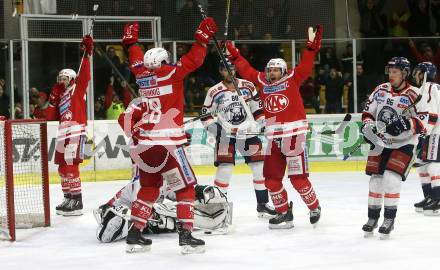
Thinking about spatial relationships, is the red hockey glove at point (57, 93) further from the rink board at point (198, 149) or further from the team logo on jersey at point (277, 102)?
the rink board at point (198, 149)

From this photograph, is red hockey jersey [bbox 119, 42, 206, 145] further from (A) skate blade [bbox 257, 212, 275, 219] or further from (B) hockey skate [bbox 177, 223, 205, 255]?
(A) skate blade [bbox 257, 212, 275, 219]

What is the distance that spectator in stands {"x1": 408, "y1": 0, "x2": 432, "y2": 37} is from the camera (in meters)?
13.8

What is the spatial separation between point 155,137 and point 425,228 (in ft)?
7.27

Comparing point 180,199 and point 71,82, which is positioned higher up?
point 71,82

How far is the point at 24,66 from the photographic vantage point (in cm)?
1096

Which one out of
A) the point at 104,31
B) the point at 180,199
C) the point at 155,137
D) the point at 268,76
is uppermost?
the point at 104,31

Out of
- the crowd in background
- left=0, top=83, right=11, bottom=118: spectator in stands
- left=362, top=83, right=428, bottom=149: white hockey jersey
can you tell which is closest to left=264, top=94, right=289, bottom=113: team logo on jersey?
left=362, top=83, right=428, bottom=149: white hockey jersey

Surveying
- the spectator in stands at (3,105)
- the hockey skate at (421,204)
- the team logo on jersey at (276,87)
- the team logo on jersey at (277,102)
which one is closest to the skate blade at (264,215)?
the team logo on jersey at (277,102)

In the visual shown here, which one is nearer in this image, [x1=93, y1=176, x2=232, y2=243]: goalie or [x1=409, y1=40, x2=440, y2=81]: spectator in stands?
[x1=93, y1=176, x2=232, y2=243]: goalie

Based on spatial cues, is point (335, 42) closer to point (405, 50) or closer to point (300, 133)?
point (405, 50)

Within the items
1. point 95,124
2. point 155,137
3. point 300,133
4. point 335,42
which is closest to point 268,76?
point 300,133

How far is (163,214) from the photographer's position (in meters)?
6.05

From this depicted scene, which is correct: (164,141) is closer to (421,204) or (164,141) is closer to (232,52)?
(232,52)

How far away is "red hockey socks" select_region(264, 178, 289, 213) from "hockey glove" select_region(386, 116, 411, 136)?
1.04 m
